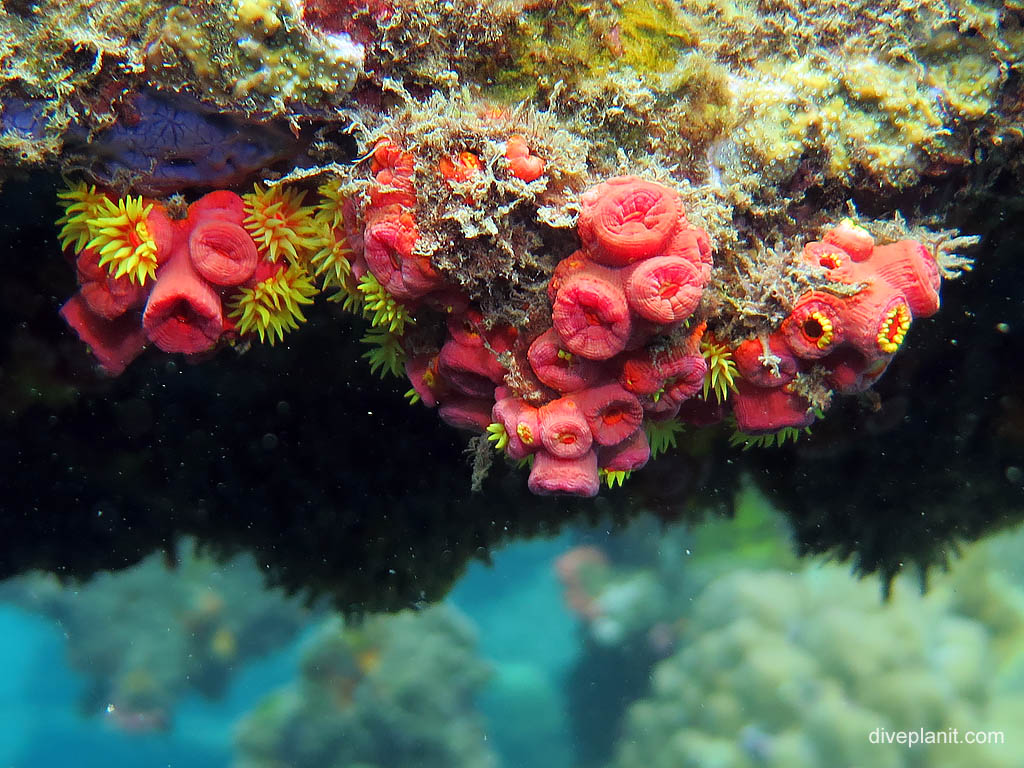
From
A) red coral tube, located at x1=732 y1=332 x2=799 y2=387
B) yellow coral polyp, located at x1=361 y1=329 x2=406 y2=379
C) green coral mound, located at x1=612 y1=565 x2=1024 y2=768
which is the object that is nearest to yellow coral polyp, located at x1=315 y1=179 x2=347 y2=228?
yellow coral polyp, located at x1=361 y1=329 x2=406 y2=379

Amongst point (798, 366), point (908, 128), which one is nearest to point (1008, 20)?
point (908, 128)

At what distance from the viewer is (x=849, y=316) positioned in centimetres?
241

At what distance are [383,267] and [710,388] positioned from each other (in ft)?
5.05

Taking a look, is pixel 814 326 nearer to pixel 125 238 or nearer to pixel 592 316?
pixel 592 316

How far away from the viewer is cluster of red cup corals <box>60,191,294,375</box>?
104 inches

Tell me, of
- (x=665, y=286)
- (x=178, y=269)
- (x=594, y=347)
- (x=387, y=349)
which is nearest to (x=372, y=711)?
(x=387, y=349)

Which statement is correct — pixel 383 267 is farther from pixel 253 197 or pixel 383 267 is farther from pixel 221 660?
pixel 221 660

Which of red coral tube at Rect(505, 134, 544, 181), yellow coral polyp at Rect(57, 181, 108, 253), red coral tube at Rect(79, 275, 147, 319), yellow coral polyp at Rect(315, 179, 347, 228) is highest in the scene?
red coral tube at Rect(505, 134, 544, 181)

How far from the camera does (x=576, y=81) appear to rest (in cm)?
245

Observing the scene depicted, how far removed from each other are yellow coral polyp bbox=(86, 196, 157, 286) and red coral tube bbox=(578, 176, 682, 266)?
5.91ft

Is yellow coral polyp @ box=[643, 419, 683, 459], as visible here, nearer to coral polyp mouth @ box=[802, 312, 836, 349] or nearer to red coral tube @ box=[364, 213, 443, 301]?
coral polyp mouth @ box=[802, 312, 836, 349]

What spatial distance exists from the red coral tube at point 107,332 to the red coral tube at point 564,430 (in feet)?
6.77

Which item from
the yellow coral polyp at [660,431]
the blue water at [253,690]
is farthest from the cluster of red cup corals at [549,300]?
the blue water at [253,690]

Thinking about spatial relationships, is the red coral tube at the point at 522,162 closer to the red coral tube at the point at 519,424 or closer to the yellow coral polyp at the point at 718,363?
the red coral tube at the point at 519,424
